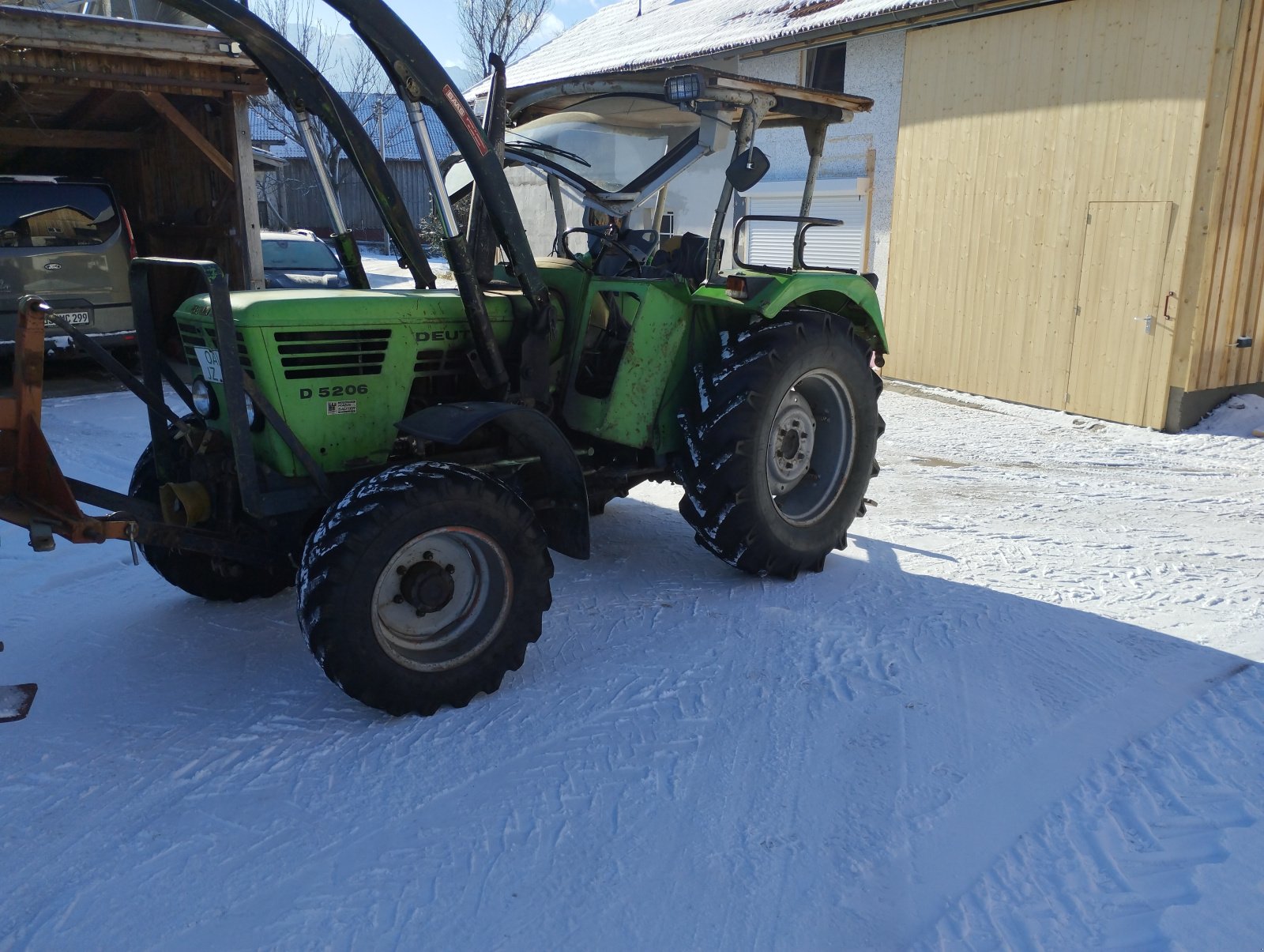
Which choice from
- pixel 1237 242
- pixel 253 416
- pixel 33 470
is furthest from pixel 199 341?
pixel 1237 242

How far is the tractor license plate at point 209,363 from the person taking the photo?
3.72 m

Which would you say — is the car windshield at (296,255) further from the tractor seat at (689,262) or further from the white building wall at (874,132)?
the tractor seat at (689,262)

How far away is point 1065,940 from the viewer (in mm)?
2445

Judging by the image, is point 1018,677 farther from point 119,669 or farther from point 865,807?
point 119,669

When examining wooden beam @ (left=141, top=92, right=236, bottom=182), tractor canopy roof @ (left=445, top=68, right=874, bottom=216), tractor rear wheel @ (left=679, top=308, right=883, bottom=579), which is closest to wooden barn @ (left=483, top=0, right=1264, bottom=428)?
tractor canopy roof @ (left=445, top=68, right=874, bottom=216)

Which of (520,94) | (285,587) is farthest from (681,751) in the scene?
(520,94)

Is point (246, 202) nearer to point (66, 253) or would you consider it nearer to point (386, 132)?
point (66, 253)

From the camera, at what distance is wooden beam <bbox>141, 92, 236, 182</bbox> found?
9242 mm

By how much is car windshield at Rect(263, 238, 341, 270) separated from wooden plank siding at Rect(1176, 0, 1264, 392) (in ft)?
30.9

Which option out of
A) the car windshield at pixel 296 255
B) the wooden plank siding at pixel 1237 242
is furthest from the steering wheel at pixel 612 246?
the car windshield at pixel 296 255

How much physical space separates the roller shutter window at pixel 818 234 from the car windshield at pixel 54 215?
6.77 meters

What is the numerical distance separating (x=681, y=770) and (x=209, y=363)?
88.6 inches

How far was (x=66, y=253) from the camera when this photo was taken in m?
9.25

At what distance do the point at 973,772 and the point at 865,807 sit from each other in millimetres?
415
